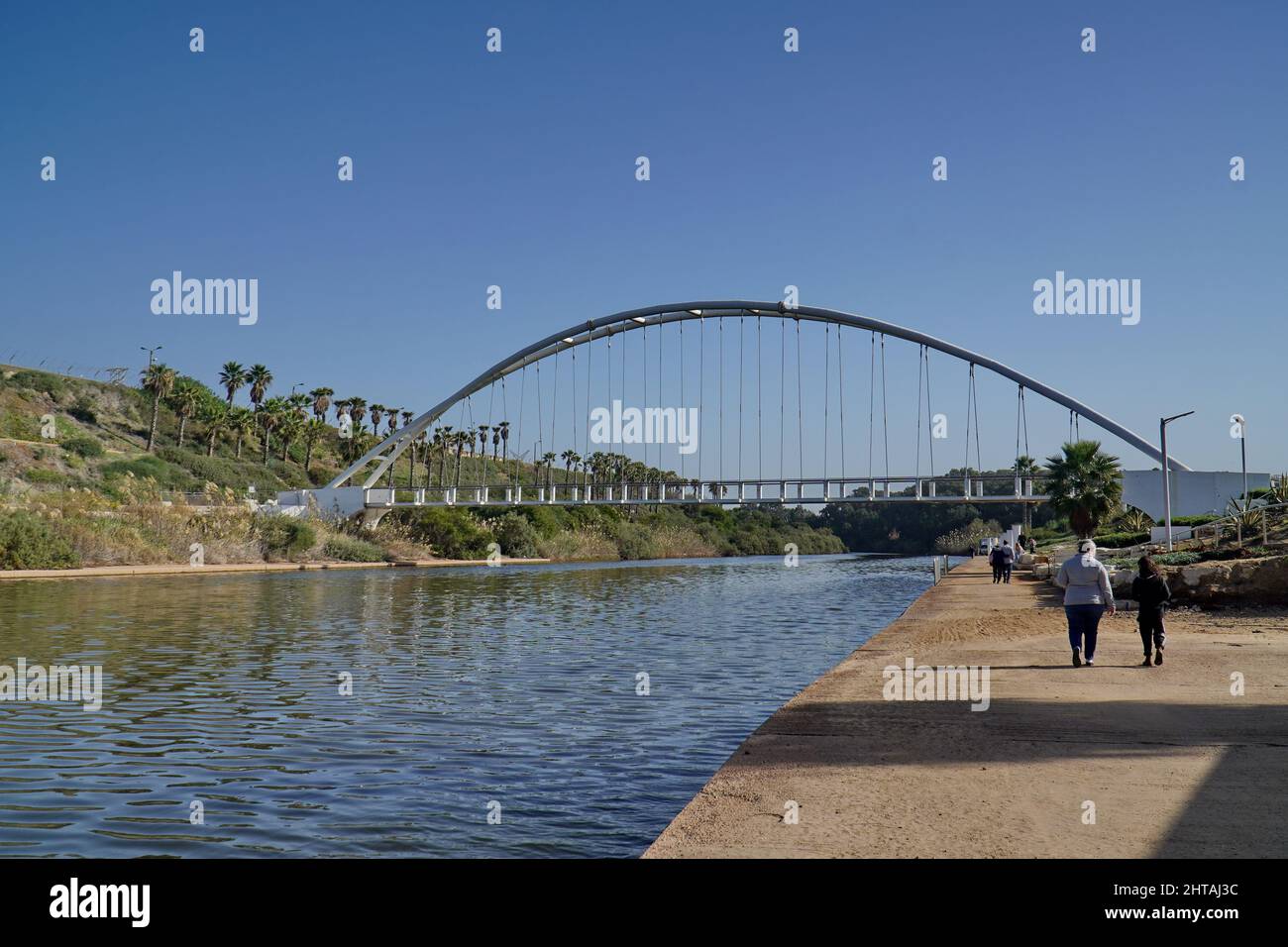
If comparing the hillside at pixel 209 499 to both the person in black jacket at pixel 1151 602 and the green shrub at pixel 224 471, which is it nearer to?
the green shrub at pixel 224 471

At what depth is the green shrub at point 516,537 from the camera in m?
91.3

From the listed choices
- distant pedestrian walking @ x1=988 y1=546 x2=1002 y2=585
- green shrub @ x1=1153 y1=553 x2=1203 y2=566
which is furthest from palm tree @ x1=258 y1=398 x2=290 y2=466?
green shrub @ x1=1153 y1=553 x2=1203 y2=566

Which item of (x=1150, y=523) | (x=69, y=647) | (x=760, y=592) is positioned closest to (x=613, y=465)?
(x=1150, y=523)

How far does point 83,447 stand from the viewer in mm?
77250

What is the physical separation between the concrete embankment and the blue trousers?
3969 cm

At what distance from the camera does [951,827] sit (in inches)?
251

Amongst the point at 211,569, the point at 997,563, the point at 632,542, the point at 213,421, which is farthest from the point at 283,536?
the point at 632,542

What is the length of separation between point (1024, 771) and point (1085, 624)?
6820 millimetres

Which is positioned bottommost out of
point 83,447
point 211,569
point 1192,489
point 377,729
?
point 211,569

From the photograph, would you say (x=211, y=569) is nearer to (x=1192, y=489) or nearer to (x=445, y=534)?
(x=445, y=534)

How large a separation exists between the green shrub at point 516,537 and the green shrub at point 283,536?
23.3 metres

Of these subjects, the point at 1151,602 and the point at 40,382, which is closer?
the point at 1151,602

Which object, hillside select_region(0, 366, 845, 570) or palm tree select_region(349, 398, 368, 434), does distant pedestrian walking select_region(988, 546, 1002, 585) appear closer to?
hillside select_region(0, 366, 845, 570)
